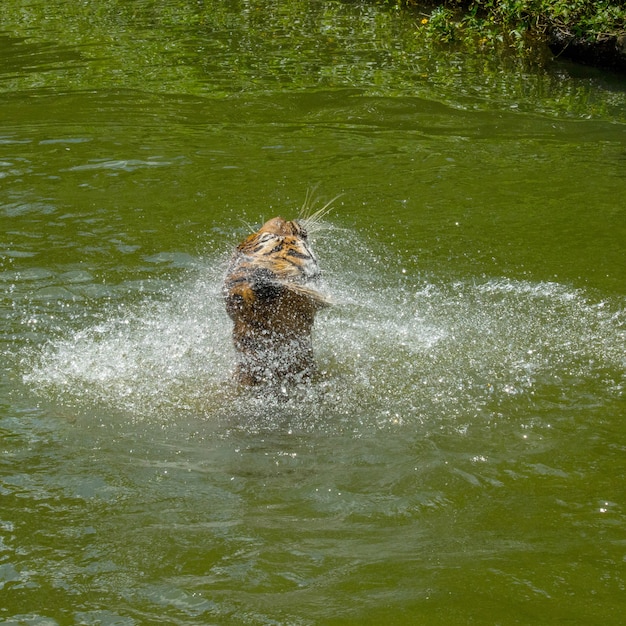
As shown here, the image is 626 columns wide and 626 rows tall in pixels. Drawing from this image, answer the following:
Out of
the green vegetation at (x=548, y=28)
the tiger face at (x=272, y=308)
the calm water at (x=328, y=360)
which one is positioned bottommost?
the calm water at (x=328, y=360)

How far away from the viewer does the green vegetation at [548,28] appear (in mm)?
12883

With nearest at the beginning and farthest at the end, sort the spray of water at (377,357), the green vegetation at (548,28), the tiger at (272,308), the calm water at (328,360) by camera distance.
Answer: the calm water at (328,360) < the tiger at (272,308) < the spray of water at (377,357) < the green vegetation at (548,28)

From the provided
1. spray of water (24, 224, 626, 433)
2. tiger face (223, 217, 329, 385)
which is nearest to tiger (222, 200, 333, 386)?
tiger face (223, 217, 329, 385)

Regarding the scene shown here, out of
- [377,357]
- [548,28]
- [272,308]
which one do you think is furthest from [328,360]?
[548,28]

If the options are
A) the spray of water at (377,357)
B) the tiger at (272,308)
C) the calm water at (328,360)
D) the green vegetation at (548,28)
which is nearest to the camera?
the calm water at (328,360)

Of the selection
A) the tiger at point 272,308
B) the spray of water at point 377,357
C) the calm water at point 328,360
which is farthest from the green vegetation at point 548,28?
the tiger at point 272,308

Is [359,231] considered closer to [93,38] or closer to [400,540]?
[400,540]

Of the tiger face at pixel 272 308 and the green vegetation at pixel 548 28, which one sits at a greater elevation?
the green vegetation at pixel 548 28

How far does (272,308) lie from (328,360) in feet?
3.85

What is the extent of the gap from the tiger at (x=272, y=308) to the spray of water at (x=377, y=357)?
0.17m

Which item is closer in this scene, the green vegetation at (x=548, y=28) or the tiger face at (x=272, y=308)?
the tiger face at (x=272, y=308)

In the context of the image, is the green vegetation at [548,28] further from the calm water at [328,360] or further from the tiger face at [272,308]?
the tiger face at [272,308]

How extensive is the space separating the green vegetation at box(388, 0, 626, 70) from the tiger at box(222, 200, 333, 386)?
9.10 meters

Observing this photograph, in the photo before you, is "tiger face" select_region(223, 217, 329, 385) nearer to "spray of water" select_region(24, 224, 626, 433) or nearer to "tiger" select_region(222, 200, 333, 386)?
"tiger" select_region(222, 200, 333, 386)
